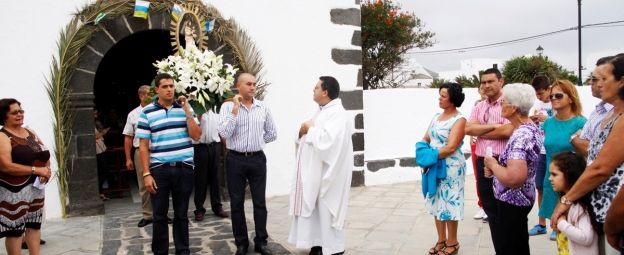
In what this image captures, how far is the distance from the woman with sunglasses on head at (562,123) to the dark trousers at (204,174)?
3.49 meters

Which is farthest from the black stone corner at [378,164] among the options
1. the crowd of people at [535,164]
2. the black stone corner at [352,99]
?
the crowd of people at [535,164]

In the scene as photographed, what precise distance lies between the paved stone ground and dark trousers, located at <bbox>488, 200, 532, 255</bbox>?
111 cm

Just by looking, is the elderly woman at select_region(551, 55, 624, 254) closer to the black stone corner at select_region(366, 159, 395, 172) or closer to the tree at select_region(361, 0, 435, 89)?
the black stone corner at select_region(366, 159, 395, 172)

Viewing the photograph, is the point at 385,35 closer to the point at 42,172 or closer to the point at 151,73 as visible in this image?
the point at 151,73

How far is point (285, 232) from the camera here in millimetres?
4953

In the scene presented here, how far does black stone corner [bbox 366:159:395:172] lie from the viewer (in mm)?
7434

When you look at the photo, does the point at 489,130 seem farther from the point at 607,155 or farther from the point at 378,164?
the point at 378,164

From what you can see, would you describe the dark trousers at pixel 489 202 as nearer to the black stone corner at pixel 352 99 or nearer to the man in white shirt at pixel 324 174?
the man in white shirt at pixel 324 174

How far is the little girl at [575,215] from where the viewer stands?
2391 millimetres

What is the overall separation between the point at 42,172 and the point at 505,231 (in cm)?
340

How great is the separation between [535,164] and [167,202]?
9.11 ft

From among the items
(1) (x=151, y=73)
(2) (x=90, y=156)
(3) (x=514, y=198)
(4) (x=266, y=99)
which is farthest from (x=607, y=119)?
(1) (x=151, y=73)

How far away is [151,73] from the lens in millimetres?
10539

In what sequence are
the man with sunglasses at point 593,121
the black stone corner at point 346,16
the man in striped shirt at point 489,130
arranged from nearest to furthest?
the man with sunglasses at point 593,121 < the man in striped shirt at point 489,130 < the black stone corner at point 346,16
